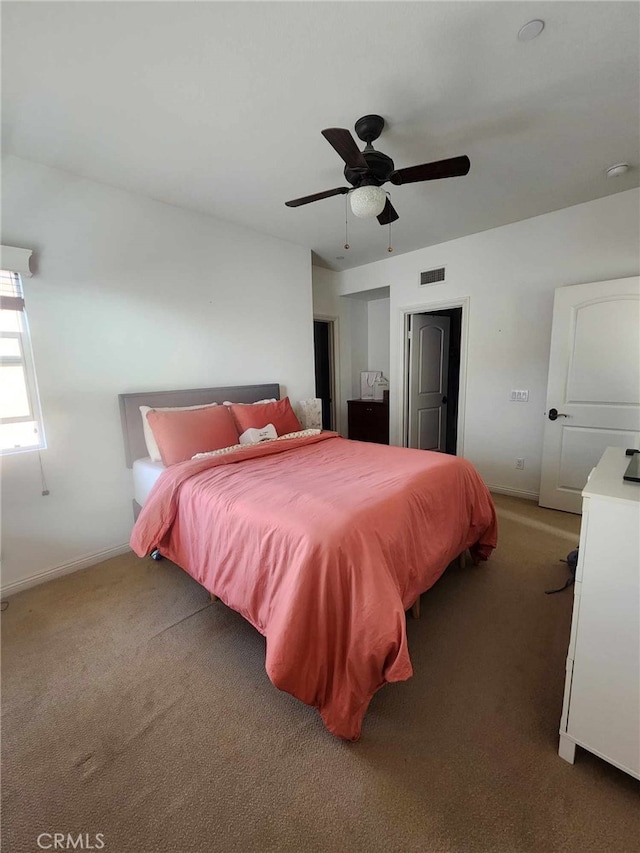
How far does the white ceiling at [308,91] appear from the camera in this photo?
1.34m

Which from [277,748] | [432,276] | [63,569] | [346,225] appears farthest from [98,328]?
[432,276]

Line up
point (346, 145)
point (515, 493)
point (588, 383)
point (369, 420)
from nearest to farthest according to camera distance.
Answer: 1. point (346, 145)
2. point (588, 383)
3. point (515, 493)
4. point (369, 420)

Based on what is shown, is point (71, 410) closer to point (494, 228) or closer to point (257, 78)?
point (257, 78)

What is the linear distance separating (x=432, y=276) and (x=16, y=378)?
12.8 feet

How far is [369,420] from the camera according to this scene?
4.95 metres

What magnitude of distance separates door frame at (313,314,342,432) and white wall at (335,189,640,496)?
3.87 feet

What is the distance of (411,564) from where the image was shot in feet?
5.23

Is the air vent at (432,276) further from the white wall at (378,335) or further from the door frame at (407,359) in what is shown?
the white wall at (378,335)

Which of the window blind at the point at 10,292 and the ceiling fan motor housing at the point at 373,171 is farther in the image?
the window blind at the point at 10,292

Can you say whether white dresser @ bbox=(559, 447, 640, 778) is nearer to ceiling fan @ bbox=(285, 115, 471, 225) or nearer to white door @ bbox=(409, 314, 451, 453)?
ceiling fan @ bbox=(285, 115, 471, 225)

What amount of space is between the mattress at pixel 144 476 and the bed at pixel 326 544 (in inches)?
10.5

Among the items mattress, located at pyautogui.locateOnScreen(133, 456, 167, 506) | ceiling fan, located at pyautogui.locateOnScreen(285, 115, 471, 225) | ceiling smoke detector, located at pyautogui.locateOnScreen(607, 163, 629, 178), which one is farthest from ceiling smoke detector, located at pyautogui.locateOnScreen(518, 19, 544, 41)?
mattress, located at pyautogui.locateOnScreen(133, 456, 167, 506)

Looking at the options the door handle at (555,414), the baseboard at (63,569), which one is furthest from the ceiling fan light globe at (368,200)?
the baseboard at (63,569)

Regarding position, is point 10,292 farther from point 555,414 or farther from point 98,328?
point 555,414
